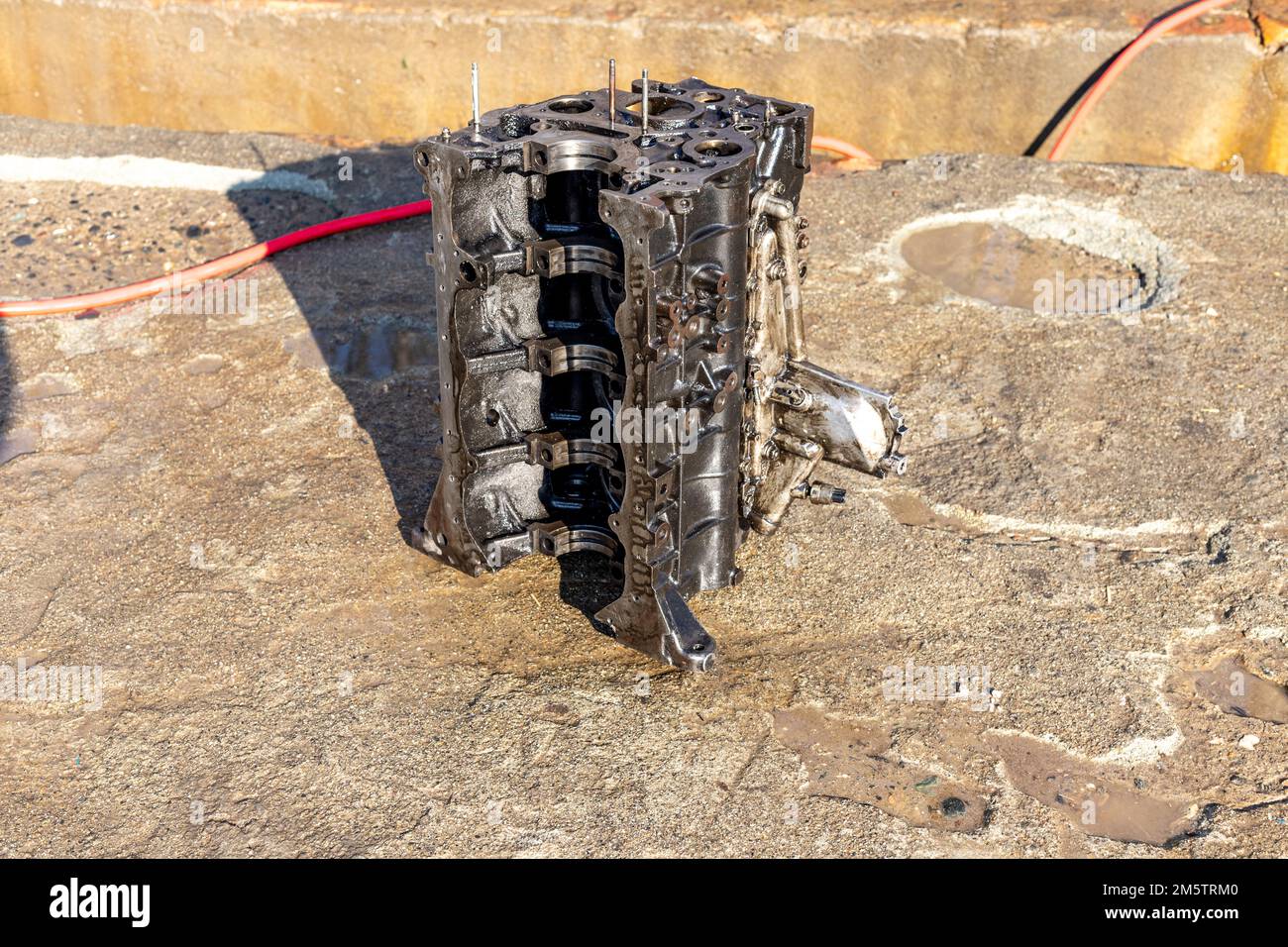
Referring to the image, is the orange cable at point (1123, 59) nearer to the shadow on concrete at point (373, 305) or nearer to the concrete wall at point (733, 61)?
the concrete wall at point (733, 61)

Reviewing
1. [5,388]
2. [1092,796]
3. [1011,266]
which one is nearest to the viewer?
[1092,796]

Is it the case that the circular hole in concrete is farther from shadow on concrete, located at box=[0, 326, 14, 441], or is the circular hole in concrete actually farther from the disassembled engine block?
shadow on concrete, located at box=[0, 326, 14, 441]

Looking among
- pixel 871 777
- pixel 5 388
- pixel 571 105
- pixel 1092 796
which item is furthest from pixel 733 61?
pixel 1092 796

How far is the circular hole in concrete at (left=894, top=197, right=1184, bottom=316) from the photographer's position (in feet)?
19.3

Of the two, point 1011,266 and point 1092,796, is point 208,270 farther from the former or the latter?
point 1092,796

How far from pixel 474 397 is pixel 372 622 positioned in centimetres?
74

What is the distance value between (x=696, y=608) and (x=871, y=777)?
819 millimetres

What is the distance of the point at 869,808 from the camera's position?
3.44 metres

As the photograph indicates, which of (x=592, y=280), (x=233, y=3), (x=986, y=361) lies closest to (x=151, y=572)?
(x=592, y=280)

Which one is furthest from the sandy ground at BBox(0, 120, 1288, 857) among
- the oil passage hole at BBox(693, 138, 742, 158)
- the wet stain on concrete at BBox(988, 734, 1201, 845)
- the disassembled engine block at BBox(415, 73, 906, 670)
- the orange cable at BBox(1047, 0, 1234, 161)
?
the oil passage hole at BBox(693, 138, 742, 158)

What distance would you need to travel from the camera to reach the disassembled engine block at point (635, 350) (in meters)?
3.56

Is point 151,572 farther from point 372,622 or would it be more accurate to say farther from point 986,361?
point 986,361

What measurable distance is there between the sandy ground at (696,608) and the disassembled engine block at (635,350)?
8.4 inches

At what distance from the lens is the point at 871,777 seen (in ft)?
11.6
